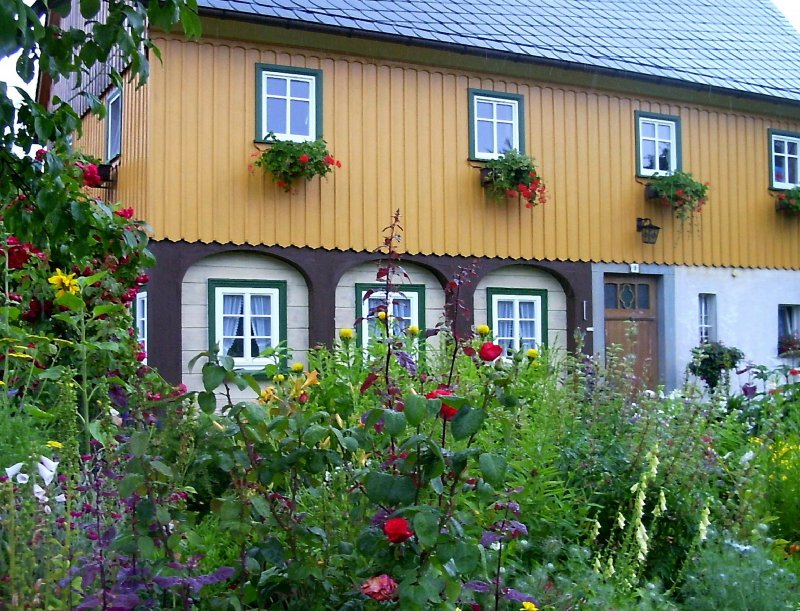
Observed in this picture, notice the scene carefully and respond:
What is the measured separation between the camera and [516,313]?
1280cm

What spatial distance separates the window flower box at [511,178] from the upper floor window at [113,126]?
457 centimetres

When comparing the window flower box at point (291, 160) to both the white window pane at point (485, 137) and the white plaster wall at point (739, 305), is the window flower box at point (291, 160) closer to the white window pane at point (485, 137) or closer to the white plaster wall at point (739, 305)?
the white window pane at point (485, 137)

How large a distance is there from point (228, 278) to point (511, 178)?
12.3ft

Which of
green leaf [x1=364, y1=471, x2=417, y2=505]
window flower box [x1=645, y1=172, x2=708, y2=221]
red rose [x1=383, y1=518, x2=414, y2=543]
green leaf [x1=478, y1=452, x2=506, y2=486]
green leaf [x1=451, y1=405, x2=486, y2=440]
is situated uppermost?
window flower box [x1=645, y1=172, x2=708, y2=221]

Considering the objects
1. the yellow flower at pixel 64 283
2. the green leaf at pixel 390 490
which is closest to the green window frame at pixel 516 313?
the yellow flower at pixel 64 283

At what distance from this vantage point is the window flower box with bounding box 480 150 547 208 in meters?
12.1

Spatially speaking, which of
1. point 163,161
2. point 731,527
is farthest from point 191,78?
point 731,527

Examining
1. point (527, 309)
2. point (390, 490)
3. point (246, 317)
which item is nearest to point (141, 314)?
point (246, 317)

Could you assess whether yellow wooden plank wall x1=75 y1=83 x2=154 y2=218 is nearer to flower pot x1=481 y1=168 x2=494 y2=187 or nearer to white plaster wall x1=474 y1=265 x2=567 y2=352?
flower pot x1=481 y1=168 x2=494 y2=187

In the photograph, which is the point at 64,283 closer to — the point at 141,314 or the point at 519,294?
the point at 141,314

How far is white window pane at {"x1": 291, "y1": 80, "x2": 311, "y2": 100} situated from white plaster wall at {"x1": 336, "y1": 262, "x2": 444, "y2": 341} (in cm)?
213

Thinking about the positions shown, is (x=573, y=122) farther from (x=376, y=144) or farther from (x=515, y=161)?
(x=376, y=144)

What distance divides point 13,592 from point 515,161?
10.4m

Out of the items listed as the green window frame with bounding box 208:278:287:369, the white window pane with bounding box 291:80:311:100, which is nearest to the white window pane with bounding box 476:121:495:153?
the white window pane with bounding box 291:80:311:100
